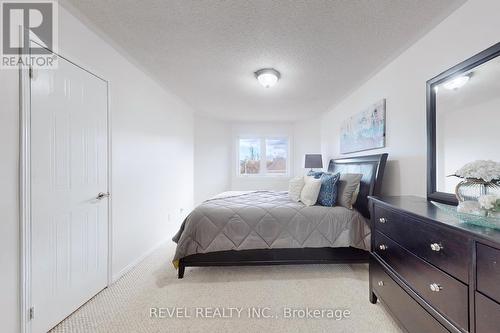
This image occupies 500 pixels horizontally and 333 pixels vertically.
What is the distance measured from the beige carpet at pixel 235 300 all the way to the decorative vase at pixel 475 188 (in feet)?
3.66

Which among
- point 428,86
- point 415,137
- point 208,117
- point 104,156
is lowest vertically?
point 104,156

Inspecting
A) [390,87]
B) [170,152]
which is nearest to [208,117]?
[170,152]

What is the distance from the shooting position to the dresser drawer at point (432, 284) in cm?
97

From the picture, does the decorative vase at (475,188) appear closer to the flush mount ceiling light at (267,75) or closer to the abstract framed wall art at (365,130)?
the abstract framed wall art at (365,130)

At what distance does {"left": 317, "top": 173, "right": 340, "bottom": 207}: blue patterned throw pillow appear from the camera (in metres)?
2.45

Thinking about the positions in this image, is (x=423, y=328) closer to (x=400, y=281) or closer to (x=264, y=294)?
(x=400, y=281)

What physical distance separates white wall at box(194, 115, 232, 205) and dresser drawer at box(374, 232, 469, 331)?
172 inches

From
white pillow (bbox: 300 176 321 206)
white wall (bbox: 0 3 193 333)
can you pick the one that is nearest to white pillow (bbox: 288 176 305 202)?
white pillow (bbox: 300 176 321 206)

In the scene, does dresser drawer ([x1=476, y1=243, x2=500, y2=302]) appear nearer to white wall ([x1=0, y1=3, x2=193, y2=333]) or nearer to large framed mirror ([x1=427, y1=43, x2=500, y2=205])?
large framed mirror ([x1=427, y1=43, x2=500, y2=205])

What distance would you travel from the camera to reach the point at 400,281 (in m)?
1.39

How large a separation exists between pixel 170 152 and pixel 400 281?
3.40 m
